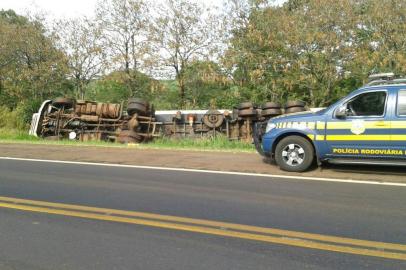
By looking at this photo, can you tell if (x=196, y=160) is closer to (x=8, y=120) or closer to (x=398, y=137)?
(x=398, y=137)

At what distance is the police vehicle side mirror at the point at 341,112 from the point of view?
9172 mm

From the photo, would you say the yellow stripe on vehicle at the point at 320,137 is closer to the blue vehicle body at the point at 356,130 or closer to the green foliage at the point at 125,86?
the blue vehicle body at the point at 356,130

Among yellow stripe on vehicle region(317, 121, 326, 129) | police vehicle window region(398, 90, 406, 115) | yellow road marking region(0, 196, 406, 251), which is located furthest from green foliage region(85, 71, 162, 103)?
yellow road marking region(0, 196, 406, 251)

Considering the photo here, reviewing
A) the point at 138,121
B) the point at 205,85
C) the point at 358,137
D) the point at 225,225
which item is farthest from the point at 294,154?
the point at 205,85

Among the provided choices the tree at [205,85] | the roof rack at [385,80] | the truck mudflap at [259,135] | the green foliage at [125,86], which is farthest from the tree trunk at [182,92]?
the roof rack at [385,80]

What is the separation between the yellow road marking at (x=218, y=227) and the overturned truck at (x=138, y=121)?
1053 centimetres

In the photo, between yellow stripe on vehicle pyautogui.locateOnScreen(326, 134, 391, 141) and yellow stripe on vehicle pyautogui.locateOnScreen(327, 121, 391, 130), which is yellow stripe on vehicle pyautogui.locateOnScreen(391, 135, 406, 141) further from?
yellow stripe on vehicle pyautogui.locateOnScreen(327, 121, 391, 130)

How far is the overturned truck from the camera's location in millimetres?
17094

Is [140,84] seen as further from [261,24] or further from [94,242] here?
[94,242]

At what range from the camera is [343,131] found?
9.13 metres

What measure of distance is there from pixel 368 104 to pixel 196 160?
460cm

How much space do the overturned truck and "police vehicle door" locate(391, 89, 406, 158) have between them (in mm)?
7043

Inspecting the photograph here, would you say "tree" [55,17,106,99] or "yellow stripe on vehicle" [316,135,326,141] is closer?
"yellow stripe on vehicle" [316,135,326,141]

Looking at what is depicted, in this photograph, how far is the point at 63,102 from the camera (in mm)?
19719
